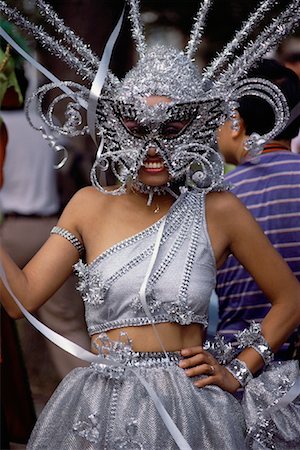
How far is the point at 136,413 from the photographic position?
2.87 meters

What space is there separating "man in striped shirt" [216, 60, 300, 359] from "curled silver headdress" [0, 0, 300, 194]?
56cm

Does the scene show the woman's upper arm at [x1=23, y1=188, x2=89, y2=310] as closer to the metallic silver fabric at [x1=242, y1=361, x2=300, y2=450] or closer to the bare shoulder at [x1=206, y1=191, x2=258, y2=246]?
the bare shoulder at [x1=206, y1=191, x2=258, y2=246]

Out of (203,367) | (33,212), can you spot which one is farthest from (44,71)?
(33,212)

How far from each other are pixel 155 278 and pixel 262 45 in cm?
75

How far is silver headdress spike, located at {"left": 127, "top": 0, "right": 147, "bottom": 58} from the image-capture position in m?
3.18

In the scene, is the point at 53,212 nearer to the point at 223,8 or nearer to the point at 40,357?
the point at 40,357

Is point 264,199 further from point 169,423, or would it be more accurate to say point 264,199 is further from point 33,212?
point 33,212

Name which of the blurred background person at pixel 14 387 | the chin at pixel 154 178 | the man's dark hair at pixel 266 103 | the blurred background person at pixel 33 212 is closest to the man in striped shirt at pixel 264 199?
the man's dark hair at pixel 266 103

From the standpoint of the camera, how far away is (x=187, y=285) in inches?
116

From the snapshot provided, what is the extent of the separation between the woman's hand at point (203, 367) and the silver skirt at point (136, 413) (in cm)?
2

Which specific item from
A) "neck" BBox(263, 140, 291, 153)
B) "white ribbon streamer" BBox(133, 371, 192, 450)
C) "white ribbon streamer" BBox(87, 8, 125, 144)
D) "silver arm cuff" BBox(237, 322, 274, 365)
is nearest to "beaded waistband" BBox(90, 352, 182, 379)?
"white ribbon streamer" BBox(133, 371, 192, 450)

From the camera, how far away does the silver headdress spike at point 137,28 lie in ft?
10.4

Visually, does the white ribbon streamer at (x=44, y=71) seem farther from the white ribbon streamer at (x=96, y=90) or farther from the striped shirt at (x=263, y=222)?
the striped shirt at (x=263, y=222)

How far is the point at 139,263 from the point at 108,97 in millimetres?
466
